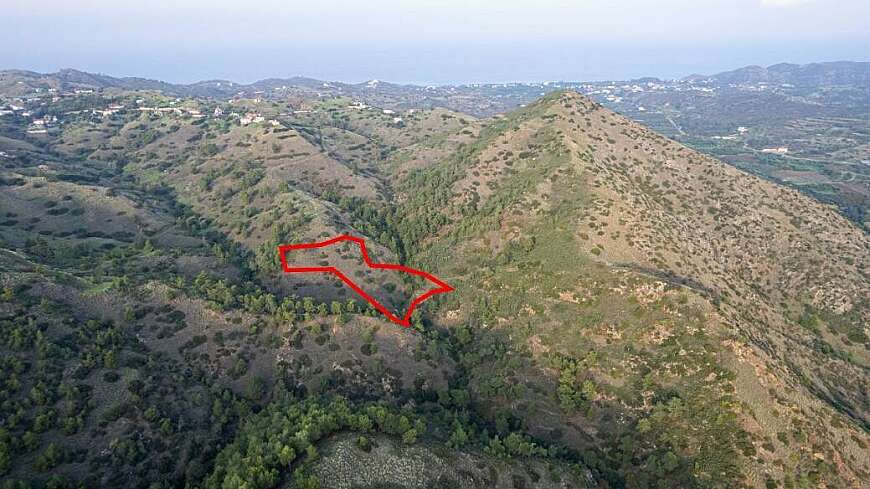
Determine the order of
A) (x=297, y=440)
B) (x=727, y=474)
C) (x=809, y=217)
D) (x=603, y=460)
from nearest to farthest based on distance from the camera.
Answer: (x=297, y=440) → (x=727, y=474) → (x=603, y=460) → (x=809, y=217)

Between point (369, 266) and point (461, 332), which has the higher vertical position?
point (369, 266)

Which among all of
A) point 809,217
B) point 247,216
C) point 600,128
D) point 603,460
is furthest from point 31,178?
point 809,217

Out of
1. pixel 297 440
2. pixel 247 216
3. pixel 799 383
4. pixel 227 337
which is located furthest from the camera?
pixel 247 216

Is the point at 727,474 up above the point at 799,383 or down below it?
below

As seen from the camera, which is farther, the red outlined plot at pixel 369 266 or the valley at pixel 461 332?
the red outlined plot at pixel 369 266

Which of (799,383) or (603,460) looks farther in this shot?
(799,383)

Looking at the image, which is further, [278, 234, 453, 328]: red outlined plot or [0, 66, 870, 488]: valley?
[278, 234, 453, 328]: red outlined plot

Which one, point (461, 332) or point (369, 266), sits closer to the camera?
point (461, 332)

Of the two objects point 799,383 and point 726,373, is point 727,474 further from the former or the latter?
point 799,383
